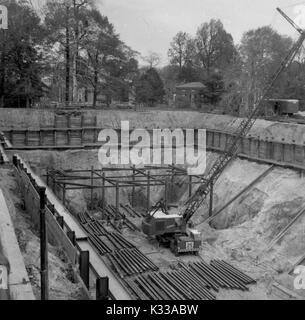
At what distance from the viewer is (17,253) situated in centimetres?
1038

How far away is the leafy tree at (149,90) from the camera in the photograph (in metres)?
59.9

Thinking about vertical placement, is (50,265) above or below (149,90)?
below

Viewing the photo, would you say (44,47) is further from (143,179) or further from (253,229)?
(253,229)

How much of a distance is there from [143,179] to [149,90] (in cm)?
2706

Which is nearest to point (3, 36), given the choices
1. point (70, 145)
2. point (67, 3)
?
point (67, 3)

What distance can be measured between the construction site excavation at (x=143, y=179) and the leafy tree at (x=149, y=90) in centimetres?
15

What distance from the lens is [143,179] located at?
3500 cm

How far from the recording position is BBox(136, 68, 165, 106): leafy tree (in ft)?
196

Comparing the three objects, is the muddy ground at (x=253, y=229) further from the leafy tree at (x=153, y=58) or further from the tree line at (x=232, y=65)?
the leafy tree at (x=153, y=58)

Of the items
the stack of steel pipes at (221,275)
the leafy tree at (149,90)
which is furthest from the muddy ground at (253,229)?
the leafy tree at (149,90)

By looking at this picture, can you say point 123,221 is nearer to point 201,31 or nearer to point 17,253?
point 17,253

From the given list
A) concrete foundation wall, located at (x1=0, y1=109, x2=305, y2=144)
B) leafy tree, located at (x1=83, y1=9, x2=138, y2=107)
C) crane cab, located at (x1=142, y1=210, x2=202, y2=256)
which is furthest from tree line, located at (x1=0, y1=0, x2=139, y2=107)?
crane cab, located at (x1=142, y1=210, x2=202, y2=256)

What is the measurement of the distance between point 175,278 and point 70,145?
1966cm

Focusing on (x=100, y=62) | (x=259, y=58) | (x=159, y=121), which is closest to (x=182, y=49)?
(x=259, y=58)
